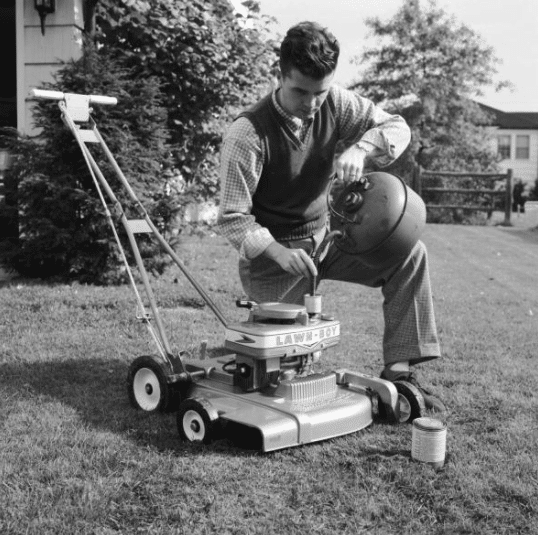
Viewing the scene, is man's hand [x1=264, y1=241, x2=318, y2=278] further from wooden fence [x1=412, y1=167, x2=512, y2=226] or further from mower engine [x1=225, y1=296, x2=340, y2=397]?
wooden fence [x1=412, y1=167, x2=512, y2=226]

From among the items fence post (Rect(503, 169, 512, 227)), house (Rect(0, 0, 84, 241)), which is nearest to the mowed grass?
house (Rect(0, 0, 84, 241))

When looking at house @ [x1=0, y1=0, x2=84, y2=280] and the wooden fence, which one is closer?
house @ [x1=0, y1=0, x2=84, y2=280]

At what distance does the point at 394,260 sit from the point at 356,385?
0.50m

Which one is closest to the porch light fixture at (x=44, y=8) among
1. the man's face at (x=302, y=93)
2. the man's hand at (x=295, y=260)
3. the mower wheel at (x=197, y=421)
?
the man's face at (x=302, y=93)

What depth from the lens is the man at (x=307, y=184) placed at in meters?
3.00

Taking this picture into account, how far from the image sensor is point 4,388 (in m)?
3.42

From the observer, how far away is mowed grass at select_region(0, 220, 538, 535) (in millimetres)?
2211

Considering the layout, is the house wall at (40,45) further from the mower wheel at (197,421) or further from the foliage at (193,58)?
the mower wheel at (197,421)

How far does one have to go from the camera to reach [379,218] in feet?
9.54

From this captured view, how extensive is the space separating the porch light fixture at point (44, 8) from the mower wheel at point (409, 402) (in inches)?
190

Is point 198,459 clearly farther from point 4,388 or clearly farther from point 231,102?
point 231,102

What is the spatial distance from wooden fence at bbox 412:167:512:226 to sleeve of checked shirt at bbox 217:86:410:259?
14877 millimetres

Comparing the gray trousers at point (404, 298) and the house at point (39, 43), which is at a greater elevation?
the house at point (39, 43)

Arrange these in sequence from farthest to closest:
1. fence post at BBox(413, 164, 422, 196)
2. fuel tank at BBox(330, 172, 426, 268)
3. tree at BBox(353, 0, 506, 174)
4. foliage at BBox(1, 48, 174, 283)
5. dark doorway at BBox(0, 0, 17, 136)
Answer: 1. tree at BBox(353, 0, 506, 174)
2. fence post at BBox(413, 164, 422, 196)
3. dark doorway at BBox(0, 0, 17, 136)
4. foliage at BBox(1, 48, 174, 283)
5. fuel tank at BBox(330, 172, 426, 268)
